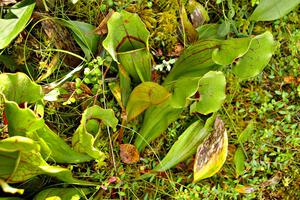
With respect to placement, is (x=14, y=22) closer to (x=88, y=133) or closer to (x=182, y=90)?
(x=88, y=133)

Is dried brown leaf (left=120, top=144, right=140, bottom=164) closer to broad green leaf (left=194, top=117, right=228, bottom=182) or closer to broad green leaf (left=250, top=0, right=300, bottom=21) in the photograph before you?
broad green leaf (left=194, top=117, right=228, bottom=182)

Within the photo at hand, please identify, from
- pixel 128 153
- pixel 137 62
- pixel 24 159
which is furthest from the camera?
pixel 128 153

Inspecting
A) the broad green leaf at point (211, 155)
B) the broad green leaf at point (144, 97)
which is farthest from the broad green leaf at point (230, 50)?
the broad green leaf at point (211, 155)

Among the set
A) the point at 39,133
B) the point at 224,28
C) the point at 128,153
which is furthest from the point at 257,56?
the point at 39,133

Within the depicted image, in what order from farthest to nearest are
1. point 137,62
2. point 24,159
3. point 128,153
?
point 128,153
point 137,62
point 24,159

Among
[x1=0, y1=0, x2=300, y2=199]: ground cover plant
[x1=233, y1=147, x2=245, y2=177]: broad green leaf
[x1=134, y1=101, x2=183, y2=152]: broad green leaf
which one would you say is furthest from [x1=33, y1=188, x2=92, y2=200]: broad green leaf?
[x1=233, y1=147, x2=245, y2=177]: broad green leaf

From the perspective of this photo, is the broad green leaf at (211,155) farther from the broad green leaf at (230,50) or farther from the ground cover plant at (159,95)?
the broad green leaf at (230,50)
